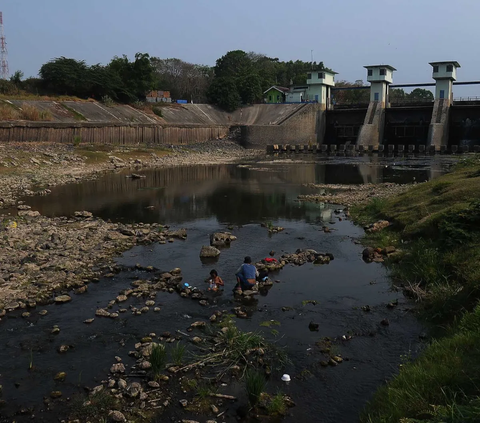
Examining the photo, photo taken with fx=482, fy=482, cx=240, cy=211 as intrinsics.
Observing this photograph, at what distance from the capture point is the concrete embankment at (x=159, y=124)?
49941mm

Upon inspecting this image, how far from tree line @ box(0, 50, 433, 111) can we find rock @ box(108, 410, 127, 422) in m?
60.2

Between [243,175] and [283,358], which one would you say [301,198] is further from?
[283,358]

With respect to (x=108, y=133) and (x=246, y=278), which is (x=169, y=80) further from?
(x=246, y=278)

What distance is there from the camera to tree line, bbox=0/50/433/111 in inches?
2594

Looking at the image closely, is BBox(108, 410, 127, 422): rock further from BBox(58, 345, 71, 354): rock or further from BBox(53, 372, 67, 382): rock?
BBox(58, 345, 71, 354): rock

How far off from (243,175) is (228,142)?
2839 centimetres

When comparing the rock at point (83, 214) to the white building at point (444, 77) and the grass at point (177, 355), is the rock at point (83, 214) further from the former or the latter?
the white building at point (444, 77)

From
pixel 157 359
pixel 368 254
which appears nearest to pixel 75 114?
pixel 368 254

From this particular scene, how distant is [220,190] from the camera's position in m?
35.4

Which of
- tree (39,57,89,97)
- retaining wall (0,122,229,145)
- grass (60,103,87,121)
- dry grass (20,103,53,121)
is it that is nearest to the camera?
retaining wall (0,122,229,145)

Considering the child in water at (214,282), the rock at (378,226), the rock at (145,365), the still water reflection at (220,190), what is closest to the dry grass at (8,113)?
the still water reflection at (220,190)

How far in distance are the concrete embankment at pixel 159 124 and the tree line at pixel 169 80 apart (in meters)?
3.04

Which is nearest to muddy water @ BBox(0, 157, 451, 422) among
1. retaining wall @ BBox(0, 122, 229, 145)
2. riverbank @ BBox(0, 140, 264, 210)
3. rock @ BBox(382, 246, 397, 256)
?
rock @ BBox(382, 246, 397, 256)

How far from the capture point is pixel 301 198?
30781 millimetres
